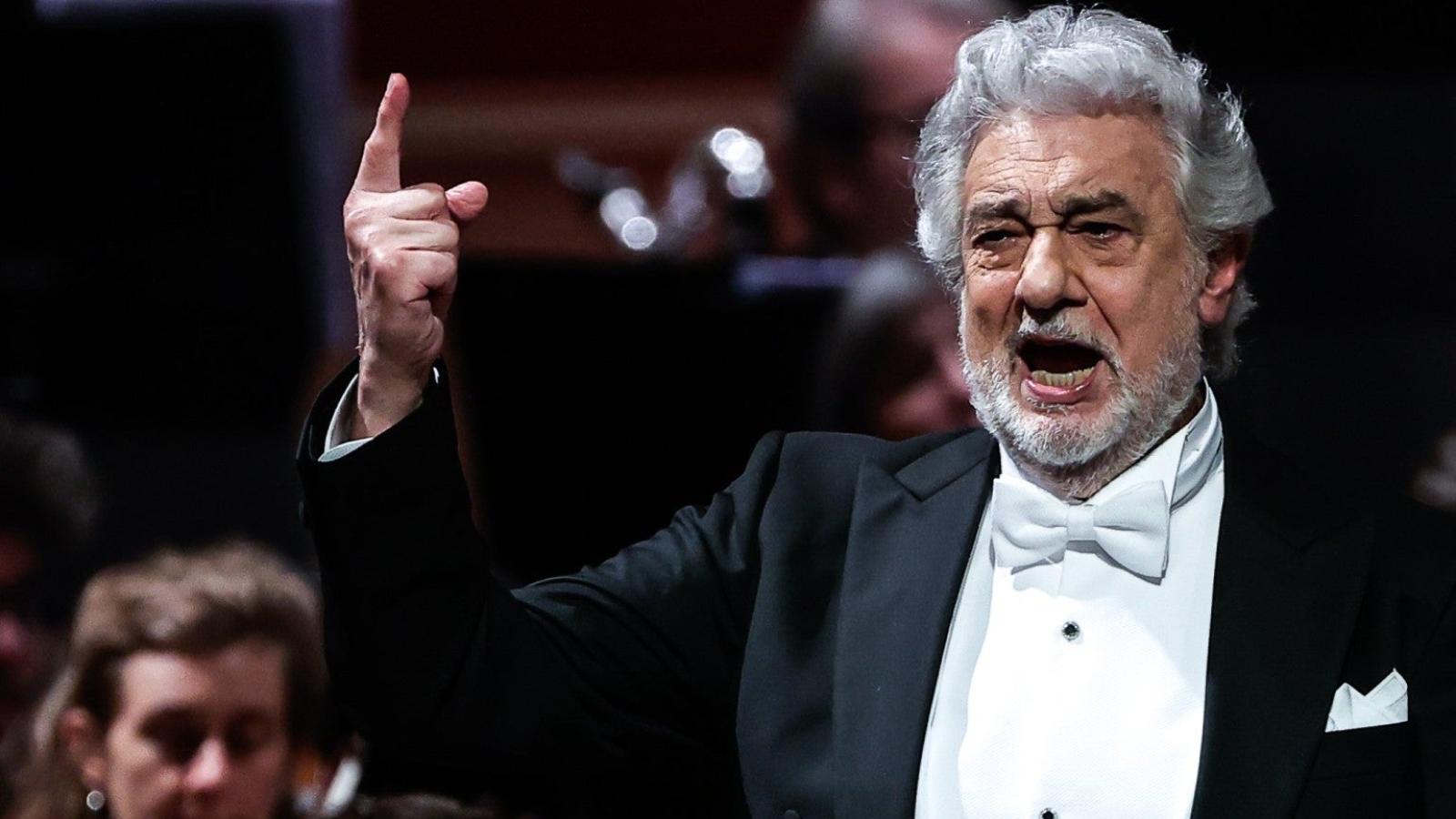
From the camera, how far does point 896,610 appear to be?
5.64 feet

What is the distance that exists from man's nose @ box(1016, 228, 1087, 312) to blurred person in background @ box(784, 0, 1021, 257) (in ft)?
4.28

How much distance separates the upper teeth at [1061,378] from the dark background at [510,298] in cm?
120

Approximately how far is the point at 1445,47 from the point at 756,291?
1.25 meters

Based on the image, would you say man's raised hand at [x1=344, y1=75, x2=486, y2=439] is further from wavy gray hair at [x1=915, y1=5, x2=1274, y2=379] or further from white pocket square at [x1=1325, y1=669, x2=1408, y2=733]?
white pocket square at [x1=1325, y1=669, x2=1408, y2=733]

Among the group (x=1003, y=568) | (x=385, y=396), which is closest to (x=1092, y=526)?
(x=1003, y=568)

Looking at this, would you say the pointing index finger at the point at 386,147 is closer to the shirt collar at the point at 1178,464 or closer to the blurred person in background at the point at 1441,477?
the shirt collar at the point at 1178,464

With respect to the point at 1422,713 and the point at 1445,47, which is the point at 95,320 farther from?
the point at 1422,713

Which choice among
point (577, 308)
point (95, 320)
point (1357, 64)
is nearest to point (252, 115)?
point (95, 320)

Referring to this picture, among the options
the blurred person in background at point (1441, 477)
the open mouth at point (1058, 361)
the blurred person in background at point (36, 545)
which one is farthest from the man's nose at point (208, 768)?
the blurred person in background at point (1441, 477)

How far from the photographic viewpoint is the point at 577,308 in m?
3.04

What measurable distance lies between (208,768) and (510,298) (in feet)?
3.09

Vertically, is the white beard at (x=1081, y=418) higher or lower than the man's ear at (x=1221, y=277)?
lower

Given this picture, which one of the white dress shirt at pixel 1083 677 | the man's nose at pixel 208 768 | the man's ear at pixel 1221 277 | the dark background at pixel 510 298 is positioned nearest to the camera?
the white dress shirt at pixel 1083 677

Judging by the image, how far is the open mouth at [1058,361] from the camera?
5.78 ft
